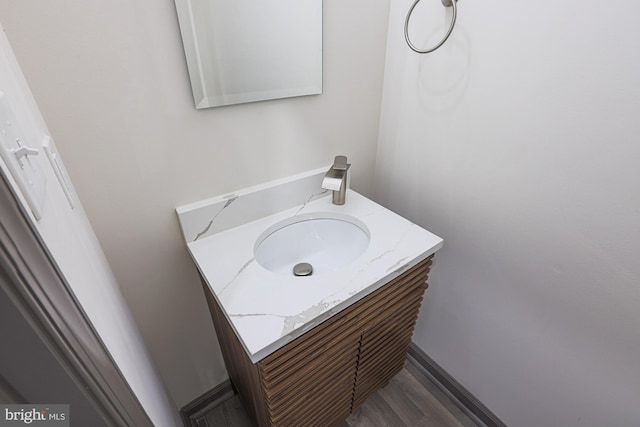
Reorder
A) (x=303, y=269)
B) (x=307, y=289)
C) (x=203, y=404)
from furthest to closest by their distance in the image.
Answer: (x=203, y=404) → (x=303, y=269) → (x=307, y=289)

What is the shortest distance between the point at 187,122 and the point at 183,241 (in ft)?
1.18

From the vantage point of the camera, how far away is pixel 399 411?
126 centimetres

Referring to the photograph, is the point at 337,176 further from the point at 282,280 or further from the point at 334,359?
the point at 334,359

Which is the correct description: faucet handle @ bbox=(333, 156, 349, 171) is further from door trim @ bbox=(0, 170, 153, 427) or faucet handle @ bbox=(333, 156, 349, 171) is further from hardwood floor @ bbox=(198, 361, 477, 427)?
hardwood floor @ bbox=(198, 361, 477, 427)

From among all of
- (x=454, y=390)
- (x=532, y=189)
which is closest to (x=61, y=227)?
(x=532, y=189)

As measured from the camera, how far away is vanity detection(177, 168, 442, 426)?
0.69m

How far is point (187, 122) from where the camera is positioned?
78 centimetres

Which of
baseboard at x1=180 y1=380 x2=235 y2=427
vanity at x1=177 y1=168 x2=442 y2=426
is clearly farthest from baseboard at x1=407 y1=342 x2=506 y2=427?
baseboard at x1=180 y1=380 x2=235 y2=427

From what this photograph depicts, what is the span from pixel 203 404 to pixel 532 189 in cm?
144

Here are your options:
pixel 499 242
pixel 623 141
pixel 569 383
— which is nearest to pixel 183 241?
pixel 499 242

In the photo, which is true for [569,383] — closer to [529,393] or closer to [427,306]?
[529,393]

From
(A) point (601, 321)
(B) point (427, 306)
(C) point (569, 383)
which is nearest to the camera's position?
(A) point (601, 321)

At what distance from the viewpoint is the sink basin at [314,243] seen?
1.00 m

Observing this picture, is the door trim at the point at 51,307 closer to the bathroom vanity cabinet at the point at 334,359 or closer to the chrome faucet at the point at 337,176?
the bathroom vanity cabinet at the point at 334,359
